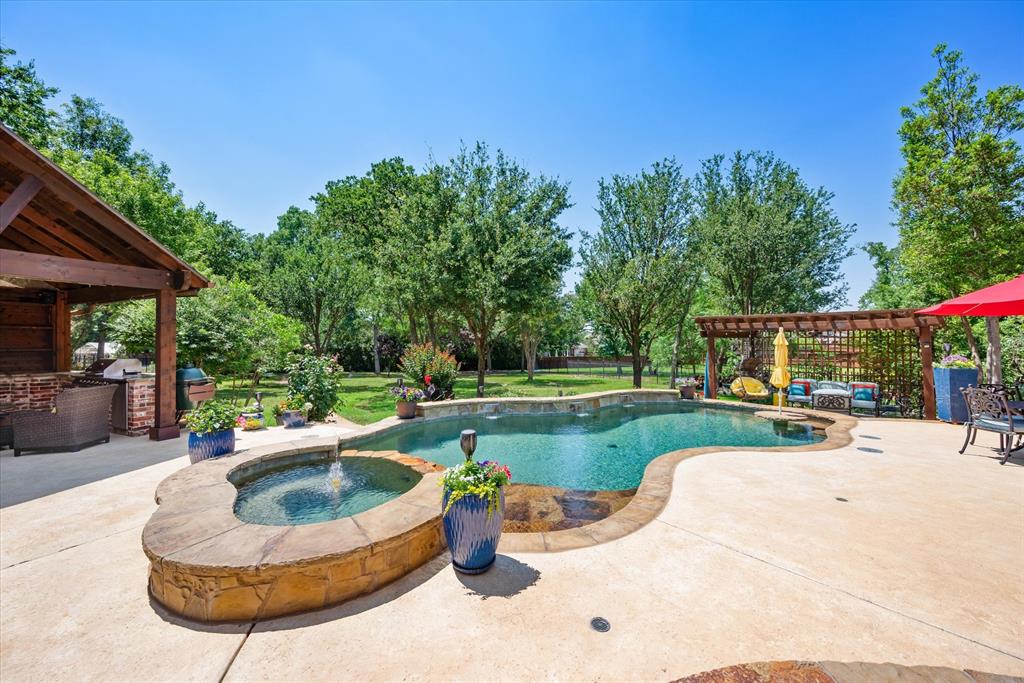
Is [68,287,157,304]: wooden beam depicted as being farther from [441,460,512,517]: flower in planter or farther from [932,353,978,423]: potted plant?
[932,353,978,423]: potted plant

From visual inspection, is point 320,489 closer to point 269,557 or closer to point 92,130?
point 269,557

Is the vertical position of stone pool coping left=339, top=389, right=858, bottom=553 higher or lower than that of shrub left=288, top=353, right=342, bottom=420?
lower

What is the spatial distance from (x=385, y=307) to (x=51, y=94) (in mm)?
15370

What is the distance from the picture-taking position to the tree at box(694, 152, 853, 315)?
54.9 ft

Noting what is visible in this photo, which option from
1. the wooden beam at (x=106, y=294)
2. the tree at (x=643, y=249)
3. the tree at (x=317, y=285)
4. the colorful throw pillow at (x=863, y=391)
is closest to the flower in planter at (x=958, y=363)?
the colorful throw pillow at (x=863, y=391)

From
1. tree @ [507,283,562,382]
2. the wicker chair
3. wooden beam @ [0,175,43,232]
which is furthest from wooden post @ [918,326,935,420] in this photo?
wooden beam @ [0,175,43,232]

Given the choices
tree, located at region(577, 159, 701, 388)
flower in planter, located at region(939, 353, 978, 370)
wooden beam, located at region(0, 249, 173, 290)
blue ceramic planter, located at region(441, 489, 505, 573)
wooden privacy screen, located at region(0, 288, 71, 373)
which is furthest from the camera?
tree, located at region(577, 159, 701, 388)

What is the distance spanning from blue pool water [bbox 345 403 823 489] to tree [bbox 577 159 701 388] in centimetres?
641

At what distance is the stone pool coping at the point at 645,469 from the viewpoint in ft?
11.6

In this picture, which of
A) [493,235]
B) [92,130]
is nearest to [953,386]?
[493,235]

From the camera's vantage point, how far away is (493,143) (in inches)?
541

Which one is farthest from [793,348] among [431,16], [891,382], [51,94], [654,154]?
[51,94]

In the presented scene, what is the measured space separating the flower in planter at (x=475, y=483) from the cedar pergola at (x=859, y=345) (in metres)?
11.6

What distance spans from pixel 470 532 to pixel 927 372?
1296cm
